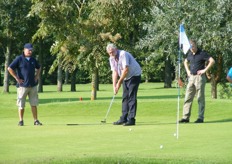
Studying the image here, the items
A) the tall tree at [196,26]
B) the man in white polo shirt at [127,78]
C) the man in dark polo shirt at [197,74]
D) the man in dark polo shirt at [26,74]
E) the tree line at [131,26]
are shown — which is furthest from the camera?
the tree line at [131,26]

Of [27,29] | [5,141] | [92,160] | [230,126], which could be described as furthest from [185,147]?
[27,29]

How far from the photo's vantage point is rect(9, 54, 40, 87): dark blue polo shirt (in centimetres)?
1631

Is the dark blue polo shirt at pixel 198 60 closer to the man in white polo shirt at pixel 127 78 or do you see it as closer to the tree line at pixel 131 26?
the man in white polo shirt at pixel 127 78

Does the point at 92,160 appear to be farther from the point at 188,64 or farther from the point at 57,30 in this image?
the point at 57,30

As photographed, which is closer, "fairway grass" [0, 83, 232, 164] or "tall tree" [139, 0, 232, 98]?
"fairway grass" [0, 83, 232, 164]

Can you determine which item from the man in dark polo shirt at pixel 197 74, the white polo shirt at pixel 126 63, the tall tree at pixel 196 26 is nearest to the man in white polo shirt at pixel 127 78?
the white polo shirt at pixel 126 63

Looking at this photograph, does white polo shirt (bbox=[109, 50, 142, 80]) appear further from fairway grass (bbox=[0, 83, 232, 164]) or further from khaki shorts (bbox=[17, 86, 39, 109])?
khaki shorts (bbox=[17, 86, 39, 109])

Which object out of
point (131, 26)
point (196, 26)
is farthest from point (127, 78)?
point (131, 26)

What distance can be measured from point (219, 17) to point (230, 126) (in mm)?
15452

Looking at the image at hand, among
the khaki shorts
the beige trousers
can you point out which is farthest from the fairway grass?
the beige trousers

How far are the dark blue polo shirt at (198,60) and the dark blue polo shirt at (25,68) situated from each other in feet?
12.5

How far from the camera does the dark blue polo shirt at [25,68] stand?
16312 mm

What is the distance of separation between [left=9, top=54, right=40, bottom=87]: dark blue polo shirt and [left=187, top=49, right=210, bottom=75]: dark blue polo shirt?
3.82 m

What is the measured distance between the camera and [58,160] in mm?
9375
